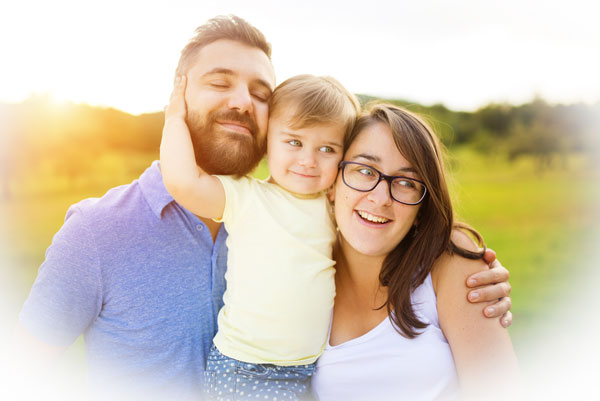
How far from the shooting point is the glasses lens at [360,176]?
241 centimetres

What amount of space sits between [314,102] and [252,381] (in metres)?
1.51

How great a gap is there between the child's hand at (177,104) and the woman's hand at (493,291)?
6.00 feet

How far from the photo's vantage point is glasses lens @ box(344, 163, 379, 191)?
2414 mm

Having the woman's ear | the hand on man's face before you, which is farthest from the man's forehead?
the woman's ear

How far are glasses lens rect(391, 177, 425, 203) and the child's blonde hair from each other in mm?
414

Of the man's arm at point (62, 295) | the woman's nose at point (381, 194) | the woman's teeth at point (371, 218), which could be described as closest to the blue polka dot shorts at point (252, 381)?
the man's arm at point (62, 295)

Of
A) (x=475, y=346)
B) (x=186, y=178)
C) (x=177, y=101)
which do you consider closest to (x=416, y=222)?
(x=475, y=346)

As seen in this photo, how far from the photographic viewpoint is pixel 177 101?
261cm

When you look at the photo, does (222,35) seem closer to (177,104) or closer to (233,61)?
(233,61)

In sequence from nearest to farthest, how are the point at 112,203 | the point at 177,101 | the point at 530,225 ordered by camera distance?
the point at 112,203
the point at 177,101
the point at 530,225

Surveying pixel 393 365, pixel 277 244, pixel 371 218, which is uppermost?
pixel 371 218

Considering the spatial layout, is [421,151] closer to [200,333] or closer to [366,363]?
[366,363]

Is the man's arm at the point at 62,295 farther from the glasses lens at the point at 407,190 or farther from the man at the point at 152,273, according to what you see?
the glasses lens at the point at 407,190

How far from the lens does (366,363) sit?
2387 mm
